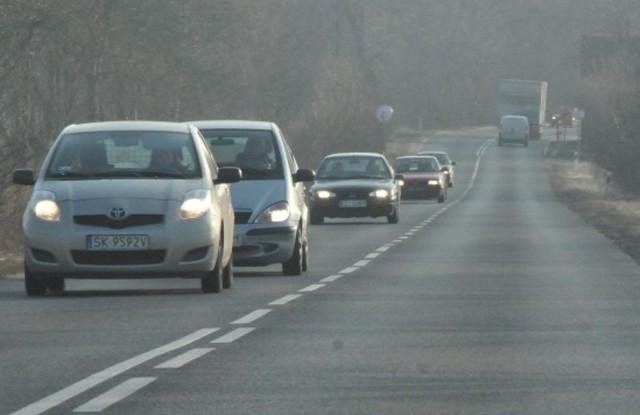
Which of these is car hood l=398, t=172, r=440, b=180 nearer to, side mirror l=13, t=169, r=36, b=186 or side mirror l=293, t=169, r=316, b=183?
side mirror l=293, t=169, r=316, b=183

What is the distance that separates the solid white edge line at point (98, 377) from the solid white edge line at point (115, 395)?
15cm

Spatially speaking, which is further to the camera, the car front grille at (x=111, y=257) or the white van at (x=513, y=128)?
the white van at (x=513, y=128)

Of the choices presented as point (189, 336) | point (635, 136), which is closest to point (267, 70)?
point (635, 136)

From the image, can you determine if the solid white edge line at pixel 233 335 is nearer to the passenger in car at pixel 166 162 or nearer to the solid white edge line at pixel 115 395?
the solid white edge line at pixel 115 395

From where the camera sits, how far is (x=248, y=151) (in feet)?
73.9

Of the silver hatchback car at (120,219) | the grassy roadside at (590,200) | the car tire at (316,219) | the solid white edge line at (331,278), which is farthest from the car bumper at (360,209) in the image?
the silver hatchback car at (120,219)

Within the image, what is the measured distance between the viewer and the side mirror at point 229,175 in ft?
61.6

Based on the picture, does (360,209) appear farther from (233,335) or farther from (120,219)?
(233,335)

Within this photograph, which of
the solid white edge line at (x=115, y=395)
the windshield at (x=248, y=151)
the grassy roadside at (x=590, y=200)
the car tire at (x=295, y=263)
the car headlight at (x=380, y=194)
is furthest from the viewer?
the car headlight at (x=380, y=194)

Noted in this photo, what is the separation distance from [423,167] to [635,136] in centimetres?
734

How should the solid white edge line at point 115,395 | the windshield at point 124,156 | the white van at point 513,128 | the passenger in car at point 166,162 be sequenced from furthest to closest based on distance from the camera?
the white van at point 513,128, the passenger in car at point 166,162, the windshield at point 124,156, the solid white edge line at point 115,395

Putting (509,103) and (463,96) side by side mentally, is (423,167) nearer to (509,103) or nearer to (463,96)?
(509,103)

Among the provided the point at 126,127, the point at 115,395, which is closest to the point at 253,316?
the point at 126,127

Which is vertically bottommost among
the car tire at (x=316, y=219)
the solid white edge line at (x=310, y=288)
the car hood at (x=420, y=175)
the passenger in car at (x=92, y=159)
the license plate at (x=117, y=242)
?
the car hood at (x=420, y=175)
